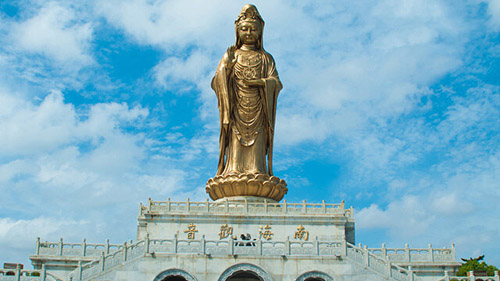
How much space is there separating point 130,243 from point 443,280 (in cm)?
1146

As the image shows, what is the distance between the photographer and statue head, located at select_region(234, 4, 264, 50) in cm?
3203

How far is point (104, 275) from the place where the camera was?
21250 millimetres

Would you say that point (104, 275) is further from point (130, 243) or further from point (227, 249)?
point (227, 249)

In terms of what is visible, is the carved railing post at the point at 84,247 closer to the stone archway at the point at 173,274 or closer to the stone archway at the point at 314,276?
A: the stone archway at the point at 173,274

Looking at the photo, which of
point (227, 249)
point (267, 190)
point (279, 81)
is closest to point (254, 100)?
point (279, 81)

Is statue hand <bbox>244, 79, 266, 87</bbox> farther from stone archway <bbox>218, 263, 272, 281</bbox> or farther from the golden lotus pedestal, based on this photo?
stone archway <bbox>218, 263, 272, 281</bbox>

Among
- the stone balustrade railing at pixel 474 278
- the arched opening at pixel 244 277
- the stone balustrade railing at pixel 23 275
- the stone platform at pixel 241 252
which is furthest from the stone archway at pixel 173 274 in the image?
the stone balustrade railing at pixel 474 278

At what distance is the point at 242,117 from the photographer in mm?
31047

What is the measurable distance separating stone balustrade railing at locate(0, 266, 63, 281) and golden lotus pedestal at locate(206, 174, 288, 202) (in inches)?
401

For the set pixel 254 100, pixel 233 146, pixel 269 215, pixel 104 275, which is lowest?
pixel 104 275

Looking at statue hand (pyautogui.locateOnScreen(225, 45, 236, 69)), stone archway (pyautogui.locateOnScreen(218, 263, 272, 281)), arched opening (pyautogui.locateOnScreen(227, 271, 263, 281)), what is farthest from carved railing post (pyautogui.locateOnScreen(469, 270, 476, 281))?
statue hand (pyautogui.locateOnScreen(225, 45, 236, 69))

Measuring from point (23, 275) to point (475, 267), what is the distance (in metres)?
16.9

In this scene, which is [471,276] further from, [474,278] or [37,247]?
[37,247]

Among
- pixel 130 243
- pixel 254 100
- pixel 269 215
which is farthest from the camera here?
pixel 254 100
